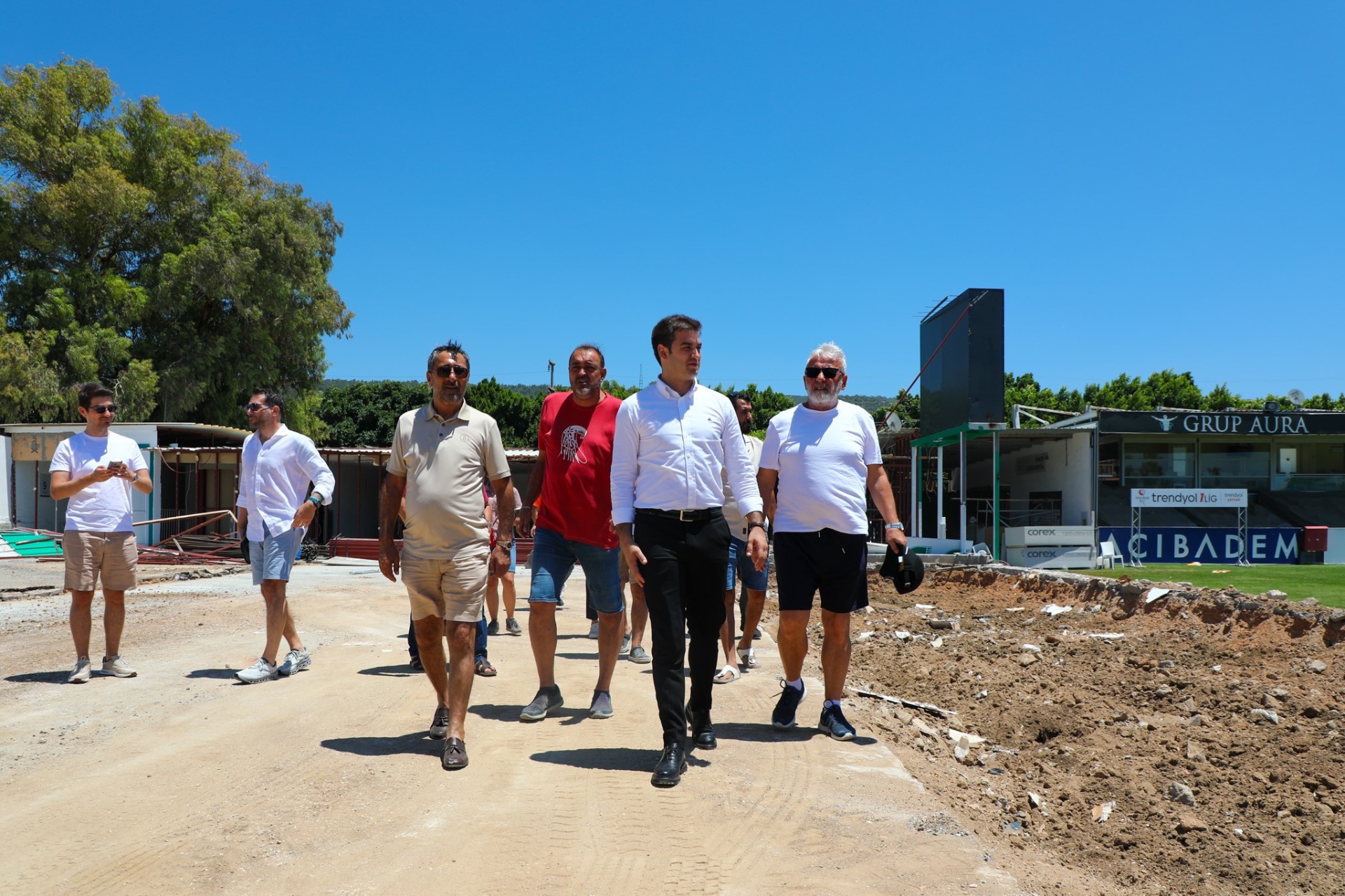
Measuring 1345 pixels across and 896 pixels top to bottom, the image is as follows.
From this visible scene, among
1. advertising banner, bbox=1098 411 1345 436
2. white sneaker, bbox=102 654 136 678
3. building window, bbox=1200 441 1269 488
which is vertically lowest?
white sneaker, bbox=102 654 136 678

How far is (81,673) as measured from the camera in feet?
21.4

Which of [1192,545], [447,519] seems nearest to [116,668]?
[447,519]

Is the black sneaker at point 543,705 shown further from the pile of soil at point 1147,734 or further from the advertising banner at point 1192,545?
the advertising banner at point 1192,545

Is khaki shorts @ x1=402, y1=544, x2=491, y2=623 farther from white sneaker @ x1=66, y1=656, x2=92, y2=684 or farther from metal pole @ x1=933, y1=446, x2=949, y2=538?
metal pole @ x1=933, y1=446, x2=949, y2=538

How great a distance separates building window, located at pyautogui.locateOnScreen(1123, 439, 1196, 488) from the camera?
25.8m

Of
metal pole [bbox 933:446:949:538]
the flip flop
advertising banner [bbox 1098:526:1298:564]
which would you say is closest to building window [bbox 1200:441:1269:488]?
advertising banner [bbox 1098:526:1298:564]

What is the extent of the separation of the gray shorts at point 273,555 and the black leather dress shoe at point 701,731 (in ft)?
10.2

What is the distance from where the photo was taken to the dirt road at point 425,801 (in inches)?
130

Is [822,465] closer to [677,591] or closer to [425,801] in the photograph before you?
[677,591]

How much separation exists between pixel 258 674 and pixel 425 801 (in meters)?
3.03

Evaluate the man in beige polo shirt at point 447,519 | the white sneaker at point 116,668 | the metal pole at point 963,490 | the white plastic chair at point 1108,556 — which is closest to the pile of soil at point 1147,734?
the man in beige polo shirt at point 447,519

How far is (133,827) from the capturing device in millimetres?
3668

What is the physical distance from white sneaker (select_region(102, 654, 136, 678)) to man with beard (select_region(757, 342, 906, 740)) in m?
4.45

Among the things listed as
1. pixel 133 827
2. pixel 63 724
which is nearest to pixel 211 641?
pixel 63 724
